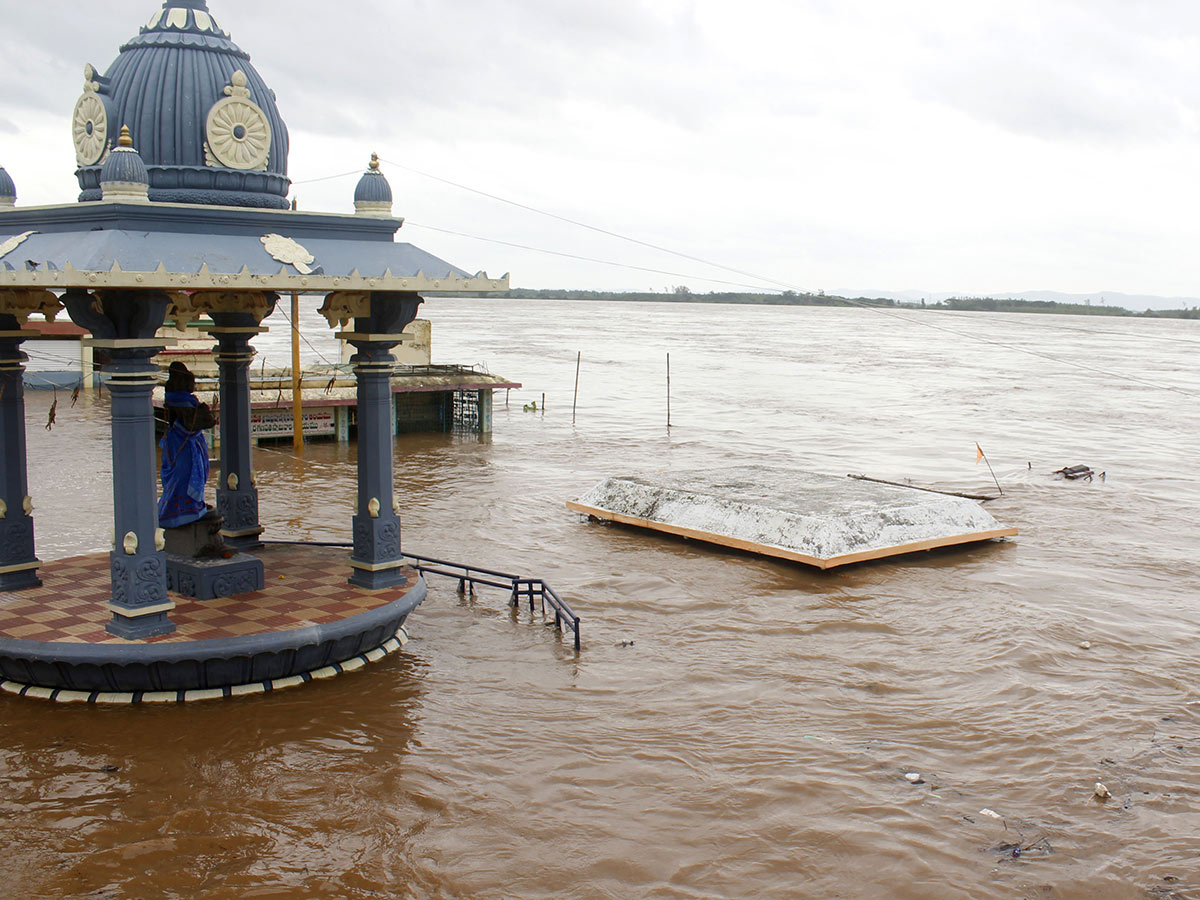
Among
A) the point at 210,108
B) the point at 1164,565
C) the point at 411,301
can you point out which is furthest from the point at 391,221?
the point at 1164,565

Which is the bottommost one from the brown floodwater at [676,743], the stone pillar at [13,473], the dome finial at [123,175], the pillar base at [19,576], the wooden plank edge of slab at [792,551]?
the brown floodwater at [676,743]

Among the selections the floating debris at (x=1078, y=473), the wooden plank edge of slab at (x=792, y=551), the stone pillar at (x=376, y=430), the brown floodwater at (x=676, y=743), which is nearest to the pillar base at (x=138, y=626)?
the brown floodwater at (x=676, y=743)

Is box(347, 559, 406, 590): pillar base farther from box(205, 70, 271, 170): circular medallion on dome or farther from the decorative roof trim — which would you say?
box(205, 70, 271, 170): circular medallion on dome

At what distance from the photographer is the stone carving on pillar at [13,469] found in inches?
456

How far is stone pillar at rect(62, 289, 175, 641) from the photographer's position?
9.95m

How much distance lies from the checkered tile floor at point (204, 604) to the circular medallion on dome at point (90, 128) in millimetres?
4579

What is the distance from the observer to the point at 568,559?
18.7m

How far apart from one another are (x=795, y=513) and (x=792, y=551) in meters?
0.91

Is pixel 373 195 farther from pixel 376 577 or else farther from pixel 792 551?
pixel 792 551

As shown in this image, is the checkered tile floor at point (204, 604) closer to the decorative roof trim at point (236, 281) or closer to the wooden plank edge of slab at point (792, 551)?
the decorative roof trim at point (236, 281)

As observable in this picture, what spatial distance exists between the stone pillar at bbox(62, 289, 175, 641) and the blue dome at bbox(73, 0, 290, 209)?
5.40 feet

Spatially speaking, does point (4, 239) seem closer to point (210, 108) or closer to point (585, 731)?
point (210, 108)

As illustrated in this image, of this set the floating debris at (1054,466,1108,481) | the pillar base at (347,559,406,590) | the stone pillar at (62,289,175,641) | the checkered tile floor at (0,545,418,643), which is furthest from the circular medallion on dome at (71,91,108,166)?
the floating debris at (1054,466,1108,481)

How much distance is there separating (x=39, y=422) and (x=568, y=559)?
25.9m
